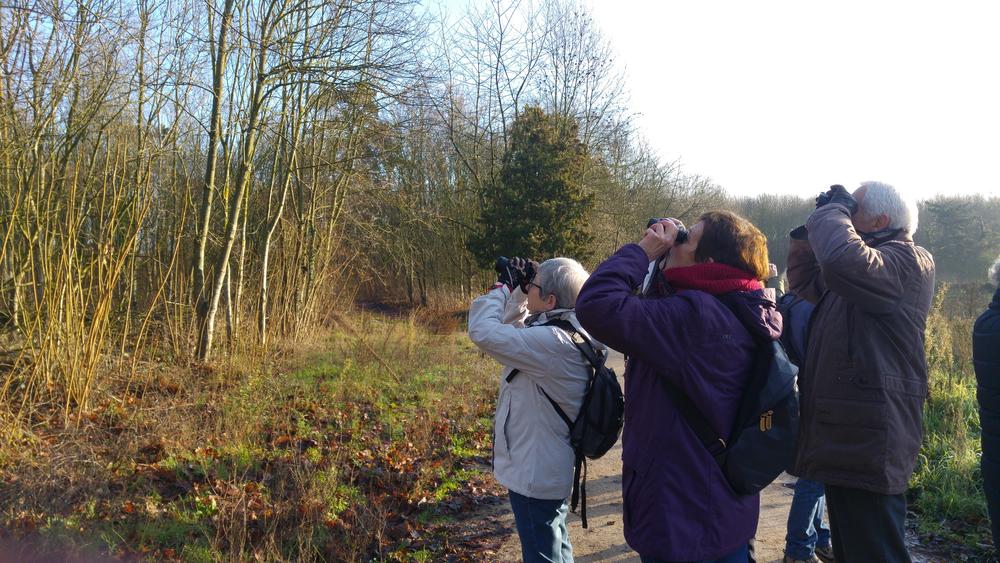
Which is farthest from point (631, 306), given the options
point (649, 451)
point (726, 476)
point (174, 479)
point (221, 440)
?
point (221, 440)

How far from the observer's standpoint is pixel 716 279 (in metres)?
2.07

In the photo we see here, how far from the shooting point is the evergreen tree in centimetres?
1959

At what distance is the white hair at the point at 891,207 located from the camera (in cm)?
265

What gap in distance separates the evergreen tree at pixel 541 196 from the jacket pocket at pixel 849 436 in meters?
16.8

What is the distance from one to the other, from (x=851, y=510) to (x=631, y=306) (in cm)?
138

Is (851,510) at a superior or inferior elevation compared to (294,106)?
inferior

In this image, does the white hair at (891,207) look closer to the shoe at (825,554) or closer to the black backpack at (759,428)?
the black backpack at (759,428)

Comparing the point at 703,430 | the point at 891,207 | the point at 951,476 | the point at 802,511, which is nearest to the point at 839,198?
the point at 891,207

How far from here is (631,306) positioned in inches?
77.5

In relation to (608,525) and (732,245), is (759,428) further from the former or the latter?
(608,525)

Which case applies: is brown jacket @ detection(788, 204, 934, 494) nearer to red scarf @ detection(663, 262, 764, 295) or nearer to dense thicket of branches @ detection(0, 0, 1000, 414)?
red scarf @ detection(663, 262, 764, 295)

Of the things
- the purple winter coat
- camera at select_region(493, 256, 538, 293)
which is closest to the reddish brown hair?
the purple winter coat

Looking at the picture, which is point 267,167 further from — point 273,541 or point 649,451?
point 649,451

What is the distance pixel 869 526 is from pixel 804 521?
1.17 meters
